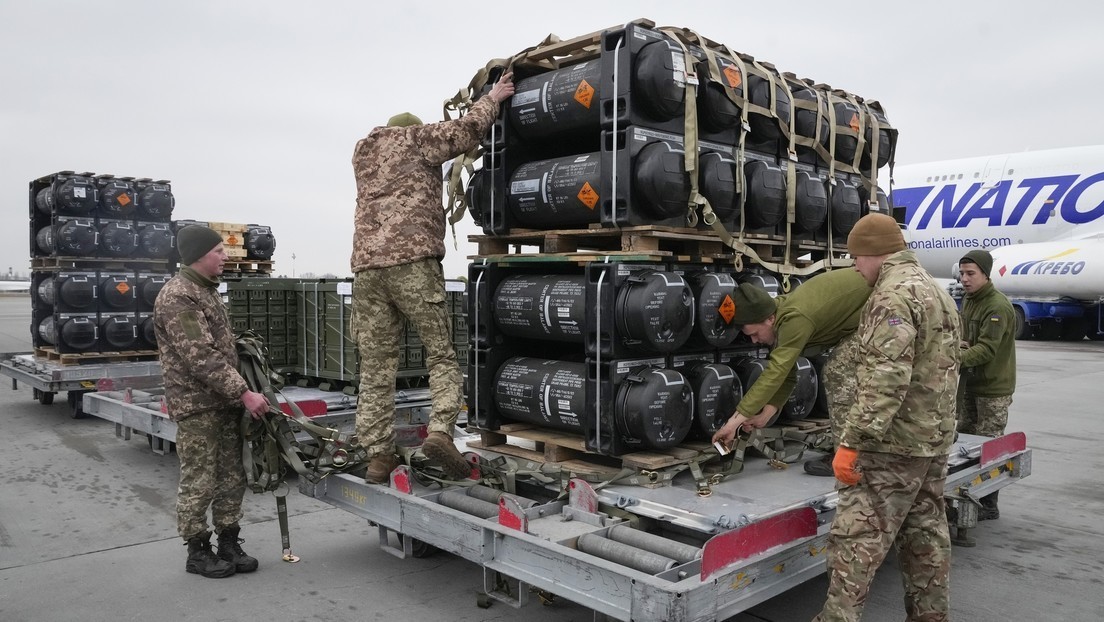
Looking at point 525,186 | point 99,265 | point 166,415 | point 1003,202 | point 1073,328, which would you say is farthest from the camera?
point 1073,328

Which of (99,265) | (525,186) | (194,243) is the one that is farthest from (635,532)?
(99,265)

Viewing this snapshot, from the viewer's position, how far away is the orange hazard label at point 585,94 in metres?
4.83

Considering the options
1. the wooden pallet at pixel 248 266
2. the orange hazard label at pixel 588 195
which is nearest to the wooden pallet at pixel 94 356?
the wooden pallet at pixel 248 266

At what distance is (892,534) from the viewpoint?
368 centimetres

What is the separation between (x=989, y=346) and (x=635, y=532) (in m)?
3.75

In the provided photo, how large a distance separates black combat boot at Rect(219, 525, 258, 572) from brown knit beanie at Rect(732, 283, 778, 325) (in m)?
3.35

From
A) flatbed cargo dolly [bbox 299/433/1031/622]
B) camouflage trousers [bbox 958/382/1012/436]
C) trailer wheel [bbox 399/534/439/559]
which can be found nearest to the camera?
flatbed cargo dolly [bbox 299/433/1031/622]

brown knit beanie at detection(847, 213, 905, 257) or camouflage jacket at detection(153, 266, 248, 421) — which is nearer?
brown knit beanie at detection(847, 213, 905, 257)

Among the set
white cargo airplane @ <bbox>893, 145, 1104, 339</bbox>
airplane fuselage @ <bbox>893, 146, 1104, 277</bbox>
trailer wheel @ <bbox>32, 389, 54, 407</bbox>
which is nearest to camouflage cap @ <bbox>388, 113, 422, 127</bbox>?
trailer wheel @ <bbox>32, 389, 54, 407</bbox>

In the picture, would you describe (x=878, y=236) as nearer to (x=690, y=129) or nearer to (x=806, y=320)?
(x=806, y=320)

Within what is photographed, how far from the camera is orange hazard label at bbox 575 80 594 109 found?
4.83 metres

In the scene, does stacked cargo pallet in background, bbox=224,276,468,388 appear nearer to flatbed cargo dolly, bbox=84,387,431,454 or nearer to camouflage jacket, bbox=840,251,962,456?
flatbed cargo dolly, bbox=84,387,431,454

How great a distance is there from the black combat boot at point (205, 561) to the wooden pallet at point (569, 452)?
5.60ft

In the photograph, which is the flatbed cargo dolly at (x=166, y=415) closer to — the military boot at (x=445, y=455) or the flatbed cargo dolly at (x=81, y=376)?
the flatbed cargo dolly at (x=81, y=376)
